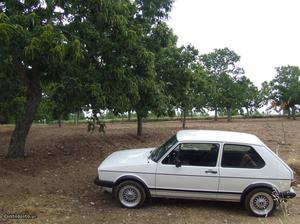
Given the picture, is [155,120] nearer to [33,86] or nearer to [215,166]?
[33,86]

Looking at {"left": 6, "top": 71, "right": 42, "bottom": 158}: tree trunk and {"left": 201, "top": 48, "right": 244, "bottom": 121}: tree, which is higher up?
{"left": 201, "top": 48, "right": 244, "bottom": 121}: tree

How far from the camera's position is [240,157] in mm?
7906

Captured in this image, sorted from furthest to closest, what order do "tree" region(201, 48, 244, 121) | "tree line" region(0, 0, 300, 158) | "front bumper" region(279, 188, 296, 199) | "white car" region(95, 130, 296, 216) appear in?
"tree" region(201, 48, 244, 121) → "tree line" region(0, 0, 300, 158) → "white car" region(95, 130, 296, 216) → "front bumper" region(279, 188, 296, 199)

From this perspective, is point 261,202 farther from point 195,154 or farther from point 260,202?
point 195,154

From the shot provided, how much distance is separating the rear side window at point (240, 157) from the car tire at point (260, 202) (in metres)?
0.48

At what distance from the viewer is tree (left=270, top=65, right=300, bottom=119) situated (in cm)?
4112

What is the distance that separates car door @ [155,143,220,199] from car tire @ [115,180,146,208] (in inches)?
12.4

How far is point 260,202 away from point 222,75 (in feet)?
116

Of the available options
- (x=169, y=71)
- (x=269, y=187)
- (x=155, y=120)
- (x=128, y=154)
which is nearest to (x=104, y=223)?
(x=128, y=154)

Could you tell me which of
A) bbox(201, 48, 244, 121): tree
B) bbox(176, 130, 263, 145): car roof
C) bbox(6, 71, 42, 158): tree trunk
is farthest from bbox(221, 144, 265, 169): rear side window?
bbox(201, 48, 244, 121): tree

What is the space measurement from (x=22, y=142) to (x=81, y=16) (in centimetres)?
372

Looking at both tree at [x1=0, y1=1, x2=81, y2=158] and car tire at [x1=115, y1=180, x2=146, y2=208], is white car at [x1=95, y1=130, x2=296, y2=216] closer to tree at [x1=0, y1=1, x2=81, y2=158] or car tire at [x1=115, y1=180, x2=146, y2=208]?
car tire at [x1=115, y1=180, x2=146, y2=208]

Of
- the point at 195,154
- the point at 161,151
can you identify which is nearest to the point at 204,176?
the point at 195,154

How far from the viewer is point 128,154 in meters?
8.78
